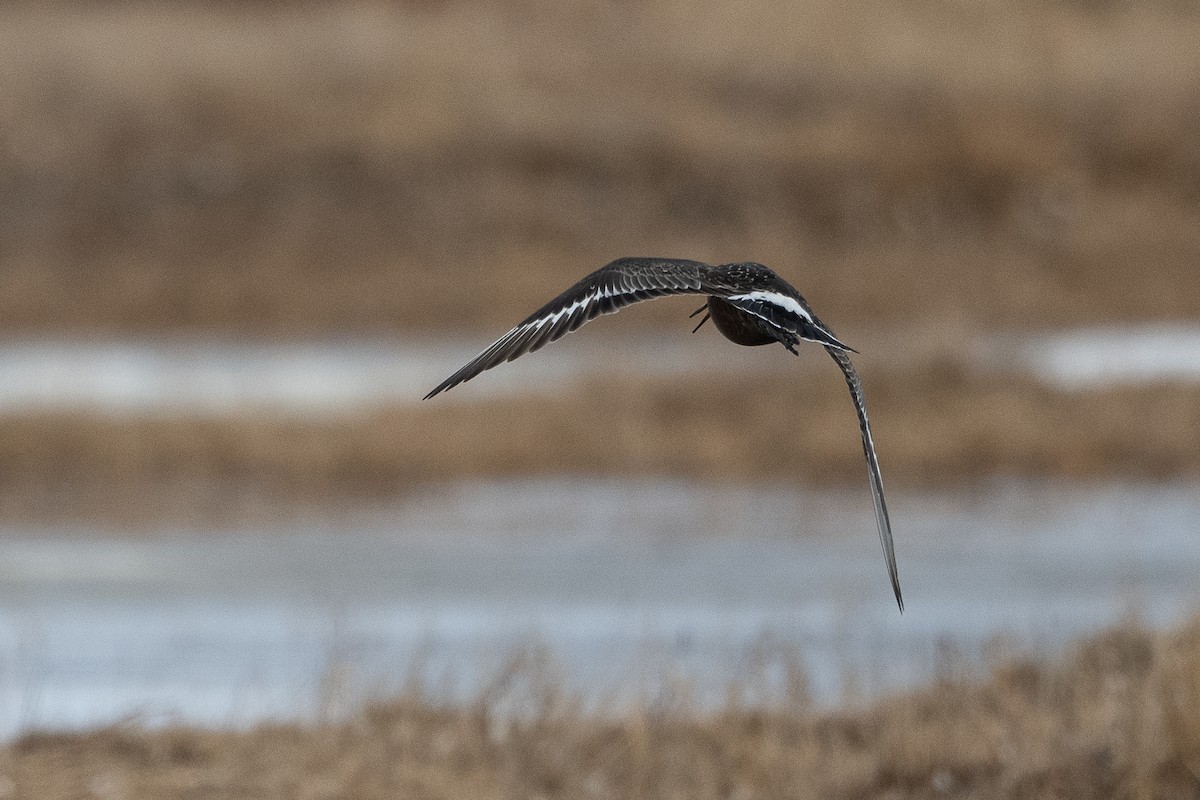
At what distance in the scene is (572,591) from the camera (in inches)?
516

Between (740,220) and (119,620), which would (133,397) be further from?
(740,220)

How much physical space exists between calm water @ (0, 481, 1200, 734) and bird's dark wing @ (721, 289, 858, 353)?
11.0 ft

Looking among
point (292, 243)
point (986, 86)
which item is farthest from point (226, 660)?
point (986, 86)

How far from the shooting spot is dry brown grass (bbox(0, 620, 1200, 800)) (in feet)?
24.4

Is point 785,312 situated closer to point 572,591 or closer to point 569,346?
point 572,591

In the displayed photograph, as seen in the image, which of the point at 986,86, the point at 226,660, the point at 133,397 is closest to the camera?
the point at 226,660

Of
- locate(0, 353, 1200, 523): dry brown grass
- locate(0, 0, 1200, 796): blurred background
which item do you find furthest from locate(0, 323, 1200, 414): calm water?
locate(0, 353, 1200, 523): dry brown grass

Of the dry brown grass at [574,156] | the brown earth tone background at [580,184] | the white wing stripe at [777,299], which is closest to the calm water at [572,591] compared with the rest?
the brown earth tone background at [580,184]

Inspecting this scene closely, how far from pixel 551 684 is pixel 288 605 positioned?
16.9ft

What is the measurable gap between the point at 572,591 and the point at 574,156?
1797 cm

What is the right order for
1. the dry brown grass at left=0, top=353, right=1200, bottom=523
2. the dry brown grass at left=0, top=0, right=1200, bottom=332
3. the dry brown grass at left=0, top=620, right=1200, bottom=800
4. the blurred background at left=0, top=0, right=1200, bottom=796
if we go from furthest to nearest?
the dry brown grass at left=0, top=0, right=1200, bottom=332 → the dry brown grass at left=0, top=353, right=1200, bottom=523 → the blurred background at left=0, top=0, right=1200, bottom=796 → the dry brown grass at left=0, top=620, right=1200, bottom=800

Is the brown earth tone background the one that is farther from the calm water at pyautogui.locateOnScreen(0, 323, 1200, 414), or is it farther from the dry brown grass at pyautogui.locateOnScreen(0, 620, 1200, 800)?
the dry brown grass at pyautogui.locateOnScreen(0, 620, 1200, 800)

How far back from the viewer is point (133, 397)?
65.7 ft

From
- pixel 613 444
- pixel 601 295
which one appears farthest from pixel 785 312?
pixel 613 444
